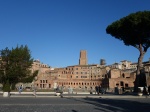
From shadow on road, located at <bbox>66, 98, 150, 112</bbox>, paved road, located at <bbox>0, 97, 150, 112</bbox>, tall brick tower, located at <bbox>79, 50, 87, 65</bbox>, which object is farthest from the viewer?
tall brick tower, located at <bbox>79, 50, 87, 65</bbox>

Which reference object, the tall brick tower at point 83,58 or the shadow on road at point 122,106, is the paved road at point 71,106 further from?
the tall brick tower at point 83,58

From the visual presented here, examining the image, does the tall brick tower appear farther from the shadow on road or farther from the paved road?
the paved road

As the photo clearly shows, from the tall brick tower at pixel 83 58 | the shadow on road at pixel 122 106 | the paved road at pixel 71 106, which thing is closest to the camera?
the paved road at pixel 71 106

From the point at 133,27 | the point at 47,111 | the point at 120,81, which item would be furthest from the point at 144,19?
the point at 120,81

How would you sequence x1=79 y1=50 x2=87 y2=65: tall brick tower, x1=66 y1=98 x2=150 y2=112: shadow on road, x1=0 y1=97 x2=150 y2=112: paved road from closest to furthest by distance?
x1=0 y1=97 x2=150 y2=112: paved road → x1=66 y1=98 x2=150 y2=112: shadow on road → x1=79 y1=50 x2=87 y2=65: tall brick tower

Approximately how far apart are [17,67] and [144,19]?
24.3 m

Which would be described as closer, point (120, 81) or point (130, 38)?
Result: point (130, 38)

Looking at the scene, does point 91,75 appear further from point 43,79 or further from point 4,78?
point 4,78

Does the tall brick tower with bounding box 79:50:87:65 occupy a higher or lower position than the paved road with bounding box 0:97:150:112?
higher

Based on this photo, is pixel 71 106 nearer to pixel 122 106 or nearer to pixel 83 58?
pixel 122 106

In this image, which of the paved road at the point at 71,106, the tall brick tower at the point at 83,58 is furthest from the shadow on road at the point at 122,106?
the tall brick tower at the point at 83,58

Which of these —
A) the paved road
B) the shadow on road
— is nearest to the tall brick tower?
the shadow on road

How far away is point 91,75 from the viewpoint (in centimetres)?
13325

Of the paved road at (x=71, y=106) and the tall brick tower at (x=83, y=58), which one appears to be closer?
the paved road at (x=71, y=106)
